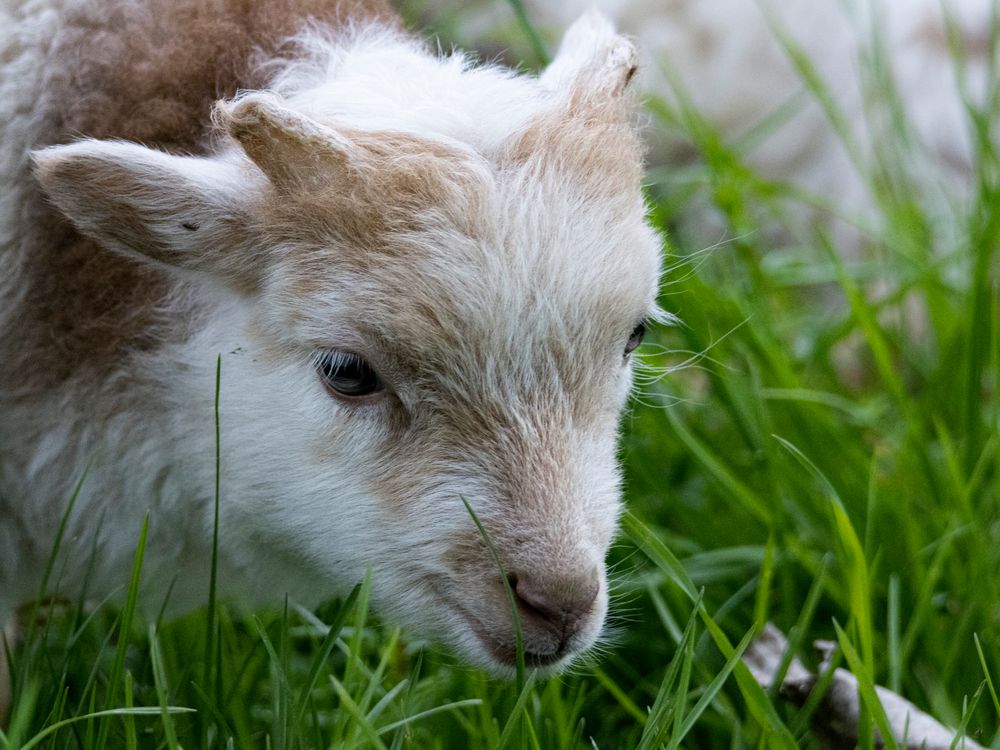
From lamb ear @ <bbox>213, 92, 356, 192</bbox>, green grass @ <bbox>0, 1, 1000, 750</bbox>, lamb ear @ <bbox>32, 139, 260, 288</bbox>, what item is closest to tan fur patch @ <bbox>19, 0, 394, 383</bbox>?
lamb ear @ <bbox>32, 139, 260, 288</bbox>

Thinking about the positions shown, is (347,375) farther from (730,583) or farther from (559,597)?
(730,583)

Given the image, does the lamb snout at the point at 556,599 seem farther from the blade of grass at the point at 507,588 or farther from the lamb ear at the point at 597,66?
the lamb ear at the point at 597,66

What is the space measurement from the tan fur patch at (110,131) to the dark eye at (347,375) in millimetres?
488

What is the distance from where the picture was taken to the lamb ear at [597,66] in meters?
3.18

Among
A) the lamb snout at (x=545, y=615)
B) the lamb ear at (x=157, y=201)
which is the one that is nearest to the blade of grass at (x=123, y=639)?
the lamb ear at (x=157, y=201)

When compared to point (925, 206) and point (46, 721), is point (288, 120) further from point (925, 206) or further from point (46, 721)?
point (925, 206)

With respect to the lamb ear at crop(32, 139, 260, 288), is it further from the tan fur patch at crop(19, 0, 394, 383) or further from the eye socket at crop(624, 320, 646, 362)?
the eye socket at crop(624, 320, 646, 362)

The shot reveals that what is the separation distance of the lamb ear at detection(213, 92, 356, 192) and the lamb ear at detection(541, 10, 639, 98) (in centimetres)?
63

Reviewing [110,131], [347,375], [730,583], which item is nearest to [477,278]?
[347,375]

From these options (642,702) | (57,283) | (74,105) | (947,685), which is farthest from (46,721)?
(947,685)

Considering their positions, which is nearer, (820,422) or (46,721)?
(46,721)

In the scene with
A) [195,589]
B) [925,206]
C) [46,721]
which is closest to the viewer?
[46,721]

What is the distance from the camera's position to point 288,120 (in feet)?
8.98

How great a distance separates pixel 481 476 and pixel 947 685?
1.66 m
